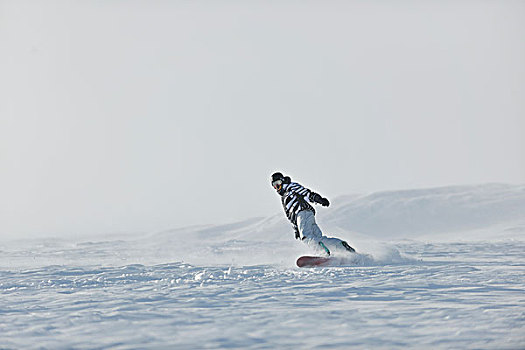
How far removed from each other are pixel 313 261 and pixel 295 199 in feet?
4.32

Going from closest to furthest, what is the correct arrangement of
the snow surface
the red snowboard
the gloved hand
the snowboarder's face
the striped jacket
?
1. the snow surface
2. the red snowboard
3. the gloved hand
4. the striped jacket
5. the snowboarder's face

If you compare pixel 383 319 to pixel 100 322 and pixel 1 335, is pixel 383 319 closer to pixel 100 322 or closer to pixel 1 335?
pixel 100 322

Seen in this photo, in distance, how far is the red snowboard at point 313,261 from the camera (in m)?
9.54

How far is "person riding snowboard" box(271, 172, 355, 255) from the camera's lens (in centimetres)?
986

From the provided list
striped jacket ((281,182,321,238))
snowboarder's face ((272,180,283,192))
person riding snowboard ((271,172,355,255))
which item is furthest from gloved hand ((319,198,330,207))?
snowboarder's face ((272,180,283,192))

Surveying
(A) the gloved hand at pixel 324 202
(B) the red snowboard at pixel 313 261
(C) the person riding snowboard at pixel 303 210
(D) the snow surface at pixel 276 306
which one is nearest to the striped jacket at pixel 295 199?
(C) the person riding snowboard at pixel 303 210

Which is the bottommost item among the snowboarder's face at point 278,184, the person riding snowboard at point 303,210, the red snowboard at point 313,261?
the red snowboard at point 313,261

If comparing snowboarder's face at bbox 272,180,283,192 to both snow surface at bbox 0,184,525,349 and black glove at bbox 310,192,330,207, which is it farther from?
snow surface at bbox 0,184,525,349

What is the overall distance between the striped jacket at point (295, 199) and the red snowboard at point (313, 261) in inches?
32.0

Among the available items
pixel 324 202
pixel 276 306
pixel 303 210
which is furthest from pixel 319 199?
pixel 276 306

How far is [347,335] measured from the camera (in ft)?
14.4

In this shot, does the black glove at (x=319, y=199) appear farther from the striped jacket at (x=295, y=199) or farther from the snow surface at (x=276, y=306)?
the snow surface at (x=276, y=306)

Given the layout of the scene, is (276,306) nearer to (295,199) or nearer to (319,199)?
(319,199)

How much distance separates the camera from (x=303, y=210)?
10156 mm
